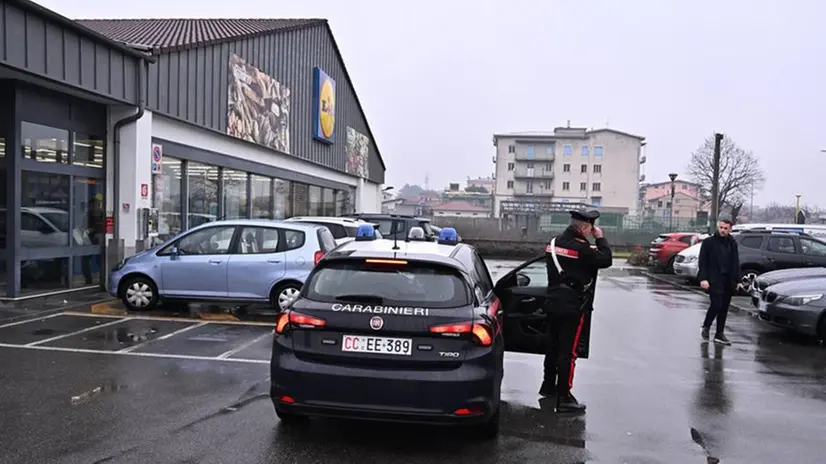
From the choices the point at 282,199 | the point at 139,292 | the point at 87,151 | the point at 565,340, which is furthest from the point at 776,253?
the point at 87,151

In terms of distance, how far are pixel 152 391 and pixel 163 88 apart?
30.9ft

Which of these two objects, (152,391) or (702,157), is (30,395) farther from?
(702,157)

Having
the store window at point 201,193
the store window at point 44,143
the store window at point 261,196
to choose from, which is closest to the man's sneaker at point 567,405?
the store window at point 44,143

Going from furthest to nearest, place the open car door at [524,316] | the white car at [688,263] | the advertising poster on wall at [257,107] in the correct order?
the white car at [688,263] → the advertising poster on wall at [257,107] → the open car door at [524,316]

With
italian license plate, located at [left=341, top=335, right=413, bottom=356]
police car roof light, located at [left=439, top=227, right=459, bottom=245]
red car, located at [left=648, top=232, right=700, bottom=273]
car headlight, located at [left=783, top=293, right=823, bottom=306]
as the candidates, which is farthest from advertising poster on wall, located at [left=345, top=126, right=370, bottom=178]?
italian license plate, located at [left=341, top=335, right=413, bottom=356]

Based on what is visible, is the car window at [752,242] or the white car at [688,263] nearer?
the car window at [752,242]

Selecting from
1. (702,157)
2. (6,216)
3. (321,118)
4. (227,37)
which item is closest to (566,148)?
(702,157)

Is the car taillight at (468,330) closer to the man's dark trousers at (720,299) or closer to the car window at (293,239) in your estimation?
the man's dark trousers at (720,299)

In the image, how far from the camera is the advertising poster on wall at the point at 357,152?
31.0 meters

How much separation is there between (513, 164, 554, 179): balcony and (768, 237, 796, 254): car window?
7217 centimetres

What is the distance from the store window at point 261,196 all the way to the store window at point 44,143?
8.20 m

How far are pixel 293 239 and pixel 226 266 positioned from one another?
1.12 m

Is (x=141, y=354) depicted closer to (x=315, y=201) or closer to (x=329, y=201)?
(x=315, y=201)

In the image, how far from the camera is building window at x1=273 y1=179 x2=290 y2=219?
22.3 m
